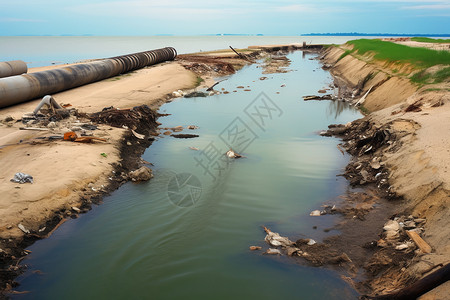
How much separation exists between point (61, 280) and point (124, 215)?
6.95ft

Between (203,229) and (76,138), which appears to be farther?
(76,138)

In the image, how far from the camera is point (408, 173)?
7816 mm

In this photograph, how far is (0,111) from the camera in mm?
14547

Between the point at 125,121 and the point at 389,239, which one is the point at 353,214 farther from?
the point at 125,121

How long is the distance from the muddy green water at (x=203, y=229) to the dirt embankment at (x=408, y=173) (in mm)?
729

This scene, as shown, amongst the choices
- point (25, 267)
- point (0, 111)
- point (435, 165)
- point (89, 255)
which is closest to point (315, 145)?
point (435, 165)

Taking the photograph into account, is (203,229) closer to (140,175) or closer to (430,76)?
(140,175)

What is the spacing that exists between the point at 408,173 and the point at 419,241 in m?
2.58

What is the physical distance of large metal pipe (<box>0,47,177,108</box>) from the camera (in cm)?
1522

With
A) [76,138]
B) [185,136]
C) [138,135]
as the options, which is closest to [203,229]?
[76,138]

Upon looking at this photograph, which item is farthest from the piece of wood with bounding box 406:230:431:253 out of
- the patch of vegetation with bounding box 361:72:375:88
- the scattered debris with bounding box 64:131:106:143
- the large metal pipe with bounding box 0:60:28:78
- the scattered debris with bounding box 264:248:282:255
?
the large metal pipe with bounding box 0:60:28:78

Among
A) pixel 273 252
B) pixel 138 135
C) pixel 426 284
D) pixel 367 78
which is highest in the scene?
pixel 367 78

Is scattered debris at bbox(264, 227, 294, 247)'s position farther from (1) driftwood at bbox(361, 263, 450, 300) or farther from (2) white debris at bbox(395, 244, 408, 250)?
(1) driftwood at bbox(361, 263, 450, 300)

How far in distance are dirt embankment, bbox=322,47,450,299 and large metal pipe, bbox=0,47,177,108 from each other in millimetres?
13364
